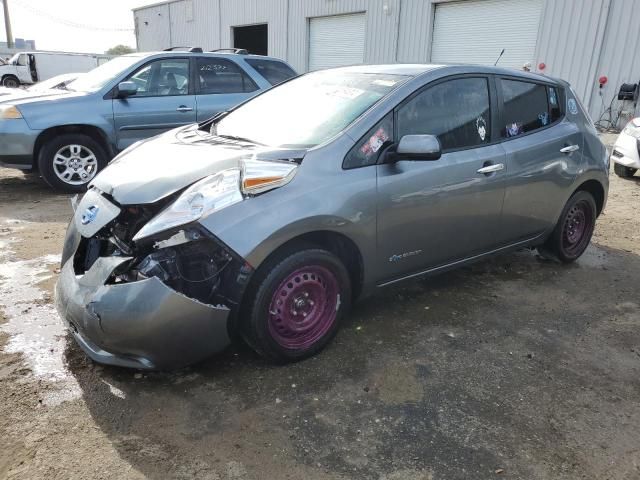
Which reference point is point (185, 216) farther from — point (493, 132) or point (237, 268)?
point (493, 132)

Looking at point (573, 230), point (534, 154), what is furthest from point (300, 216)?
point (573, 230)

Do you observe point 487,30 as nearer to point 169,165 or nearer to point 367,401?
point 169,165

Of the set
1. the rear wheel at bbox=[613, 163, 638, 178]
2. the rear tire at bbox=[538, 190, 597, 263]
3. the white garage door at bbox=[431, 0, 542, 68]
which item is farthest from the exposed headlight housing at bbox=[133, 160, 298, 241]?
the white garage door at bbox=[431, 0, 542, 68]

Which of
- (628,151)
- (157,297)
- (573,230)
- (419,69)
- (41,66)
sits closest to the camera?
(157,297)

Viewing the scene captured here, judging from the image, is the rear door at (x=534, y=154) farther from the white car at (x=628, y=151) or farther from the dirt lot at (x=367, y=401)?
the white car at (x=628, y=151)

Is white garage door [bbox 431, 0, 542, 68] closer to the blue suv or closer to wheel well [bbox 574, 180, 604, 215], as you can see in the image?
the blue suv

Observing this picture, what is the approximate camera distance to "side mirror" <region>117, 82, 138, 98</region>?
251 inches

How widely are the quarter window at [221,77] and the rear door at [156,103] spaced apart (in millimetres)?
191

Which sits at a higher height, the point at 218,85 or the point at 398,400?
the point at 218,85

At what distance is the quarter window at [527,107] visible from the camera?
12.6 ft

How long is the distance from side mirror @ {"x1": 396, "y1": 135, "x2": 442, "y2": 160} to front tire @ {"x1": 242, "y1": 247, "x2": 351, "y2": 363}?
2.38 feet

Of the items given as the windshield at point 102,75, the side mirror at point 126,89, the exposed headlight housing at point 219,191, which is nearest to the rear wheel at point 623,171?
the side mirror at point 126,89

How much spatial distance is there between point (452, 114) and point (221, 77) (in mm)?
4504

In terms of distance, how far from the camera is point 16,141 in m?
6.09
